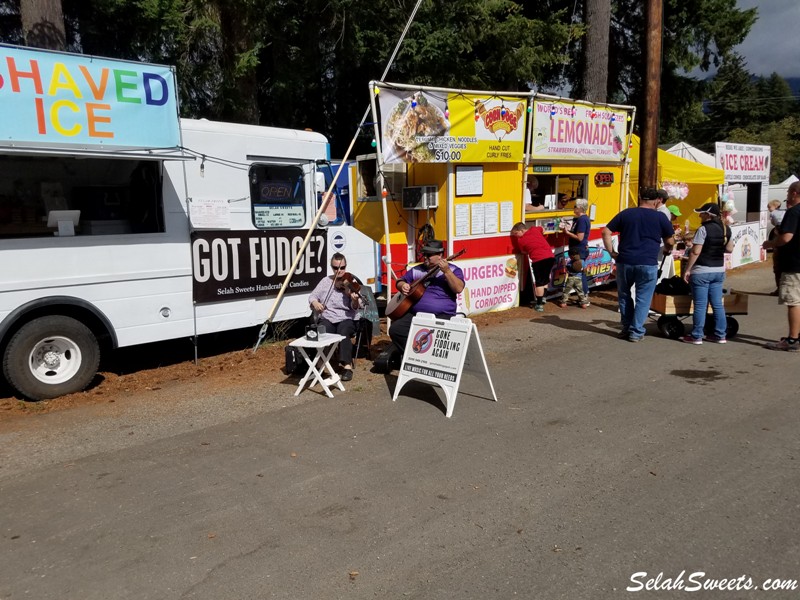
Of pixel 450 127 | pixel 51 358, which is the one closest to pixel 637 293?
pixel 450 127

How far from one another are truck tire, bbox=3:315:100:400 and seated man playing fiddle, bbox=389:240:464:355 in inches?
119

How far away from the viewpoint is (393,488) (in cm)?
436

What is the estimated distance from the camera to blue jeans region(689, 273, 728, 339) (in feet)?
26.4

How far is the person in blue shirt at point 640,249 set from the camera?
8.21 m

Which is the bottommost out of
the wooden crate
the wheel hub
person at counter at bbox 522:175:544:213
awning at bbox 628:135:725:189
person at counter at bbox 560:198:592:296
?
the wheel hub

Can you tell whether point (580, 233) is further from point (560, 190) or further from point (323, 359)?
point (323, 359)

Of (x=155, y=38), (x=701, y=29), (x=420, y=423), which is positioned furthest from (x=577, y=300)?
(x=701, y=29)

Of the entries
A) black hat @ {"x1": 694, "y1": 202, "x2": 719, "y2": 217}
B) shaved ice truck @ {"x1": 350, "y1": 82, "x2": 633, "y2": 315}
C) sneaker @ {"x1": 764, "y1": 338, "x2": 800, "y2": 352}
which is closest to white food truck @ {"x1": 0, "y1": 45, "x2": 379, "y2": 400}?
shaved ice truck @ {"x1": 350, "y1": 82, "x2": 633, "y2": 315}

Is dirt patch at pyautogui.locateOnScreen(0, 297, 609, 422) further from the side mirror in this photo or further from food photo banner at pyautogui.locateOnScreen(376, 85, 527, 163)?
food photo banner at pyautogui.locateOnScreen(376, 85, 527, 163)

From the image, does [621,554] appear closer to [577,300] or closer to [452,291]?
[452,291]

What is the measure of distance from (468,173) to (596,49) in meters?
5.75

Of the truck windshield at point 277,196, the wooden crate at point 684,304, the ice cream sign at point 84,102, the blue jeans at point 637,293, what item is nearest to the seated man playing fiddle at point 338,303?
the truck windshield at point 277,196

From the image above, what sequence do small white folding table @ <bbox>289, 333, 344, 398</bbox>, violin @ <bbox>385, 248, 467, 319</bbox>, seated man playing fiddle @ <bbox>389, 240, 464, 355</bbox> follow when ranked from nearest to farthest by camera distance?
1. small white folding table @ <bbox>289, 333, 344, 398</bbox>
2. seated man playing fiddle @ <bbox>389, 240, 464, 355</bbox>
3. violin @ <bbox>385, 248, 467, 319</bbox>

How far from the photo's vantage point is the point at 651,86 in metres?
11.2
